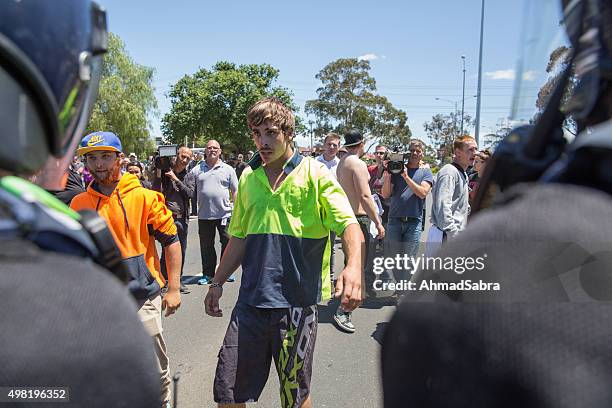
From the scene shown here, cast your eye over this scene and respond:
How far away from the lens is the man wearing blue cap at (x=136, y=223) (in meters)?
2.72

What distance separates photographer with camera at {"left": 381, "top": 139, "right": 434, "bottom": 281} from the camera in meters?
5.41

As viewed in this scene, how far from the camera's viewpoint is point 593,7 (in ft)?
2.64

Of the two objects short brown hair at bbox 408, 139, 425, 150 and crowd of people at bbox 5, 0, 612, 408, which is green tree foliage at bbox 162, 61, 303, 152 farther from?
crowd of people at bbox 5, 0, 612, 408

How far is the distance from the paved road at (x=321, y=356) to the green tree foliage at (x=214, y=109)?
32826mm

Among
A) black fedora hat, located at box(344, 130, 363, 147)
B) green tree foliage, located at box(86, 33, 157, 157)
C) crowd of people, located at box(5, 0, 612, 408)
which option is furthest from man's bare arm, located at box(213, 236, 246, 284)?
green tree foliage, located at box(86, 33, 157, 157)

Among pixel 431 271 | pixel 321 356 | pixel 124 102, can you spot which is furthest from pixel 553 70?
pixel 124 102

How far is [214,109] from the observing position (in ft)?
124

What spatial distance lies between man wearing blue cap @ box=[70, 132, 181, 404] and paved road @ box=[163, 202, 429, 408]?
0.74 metres

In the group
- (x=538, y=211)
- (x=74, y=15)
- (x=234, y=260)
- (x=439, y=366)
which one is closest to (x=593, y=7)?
(x=538, y=211)

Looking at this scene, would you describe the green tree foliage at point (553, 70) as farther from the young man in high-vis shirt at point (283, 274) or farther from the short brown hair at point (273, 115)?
the short brown hair at point (273, 115)

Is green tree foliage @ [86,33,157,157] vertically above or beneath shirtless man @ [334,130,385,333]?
above

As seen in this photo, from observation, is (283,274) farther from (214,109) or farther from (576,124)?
(214,109)

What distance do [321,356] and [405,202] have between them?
212 cm

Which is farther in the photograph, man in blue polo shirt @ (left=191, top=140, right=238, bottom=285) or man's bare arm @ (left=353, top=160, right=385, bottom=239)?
man in blue polo shirt @ (left=191, top=140, right=238, bottom=285)
